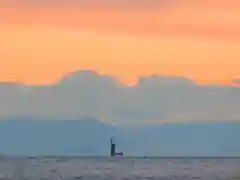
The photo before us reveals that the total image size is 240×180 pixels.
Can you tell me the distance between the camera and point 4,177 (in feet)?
219

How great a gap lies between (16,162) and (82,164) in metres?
4.92

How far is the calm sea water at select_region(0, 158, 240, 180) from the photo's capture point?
6812 cm

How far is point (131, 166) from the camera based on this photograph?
6925cm

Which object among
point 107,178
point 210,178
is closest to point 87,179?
point 107,178

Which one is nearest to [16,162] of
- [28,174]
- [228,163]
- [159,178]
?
[28,174]

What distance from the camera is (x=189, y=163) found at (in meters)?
76.6

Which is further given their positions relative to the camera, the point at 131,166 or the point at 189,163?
the point at 189,163

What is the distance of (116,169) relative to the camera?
2694 inches

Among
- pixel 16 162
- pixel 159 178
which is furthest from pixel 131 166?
pixel 16 162

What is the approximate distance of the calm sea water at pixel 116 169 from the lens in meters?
68.1

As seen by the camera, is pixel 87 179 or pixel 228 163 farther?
pixel 228 163

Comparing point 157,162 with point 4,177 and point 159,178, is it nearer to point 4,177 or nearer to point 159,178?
point 159,178

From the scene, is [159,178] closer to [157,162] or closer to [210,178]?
[210,178]

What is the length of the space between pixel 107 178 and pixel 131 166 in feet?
6.48
